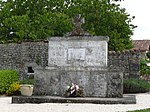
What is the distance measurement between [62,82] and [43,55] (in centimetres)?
903

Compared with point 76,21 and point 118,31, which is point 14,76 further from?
point 118,31

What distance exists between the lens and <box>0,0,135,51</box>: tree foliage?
95.0ft

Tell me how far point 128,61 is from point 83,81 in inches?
334

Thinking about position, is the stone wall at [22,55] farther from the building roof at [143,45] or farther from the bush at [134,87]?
the building roof at [143,45]

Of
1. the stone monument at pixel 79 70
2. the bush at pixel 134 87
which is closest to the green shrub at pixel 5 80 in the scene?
the stone monument at pixel 79 70

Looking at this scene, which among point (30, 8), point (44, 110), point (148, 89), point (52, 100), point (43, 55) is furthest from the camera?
point (30, 8)

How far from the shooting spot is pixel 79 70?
51.7 feet

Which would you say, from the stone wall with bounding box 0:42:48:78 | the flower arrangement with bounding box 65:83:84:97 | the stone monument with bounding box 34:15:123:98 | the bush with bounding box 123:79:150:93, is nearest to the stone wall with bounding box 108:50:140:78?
the bush with bounding box 123:79:150:93

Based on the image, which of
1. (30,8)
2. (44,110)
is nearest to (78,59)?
(44,110)

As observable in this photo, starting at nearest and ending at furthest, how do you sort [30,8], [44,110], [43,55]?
1. [44,110]
2. [43,55]
3. [30,8]

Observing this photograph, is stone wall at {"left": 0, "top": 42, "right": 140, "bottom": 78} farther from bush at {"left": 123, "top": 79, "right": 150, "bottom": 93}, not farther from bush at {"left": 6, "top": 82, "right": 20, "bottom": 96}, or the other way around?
bush at {"left": 6, "top": 82, "right": 20, "bottom": 96}

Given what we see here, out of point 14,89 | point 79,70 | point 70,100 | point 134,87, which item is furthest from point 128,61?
point 70,100

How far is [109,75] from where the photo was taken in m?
15.5

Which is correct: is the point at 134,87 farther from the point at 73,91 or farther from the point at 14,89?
the point at 73,91
